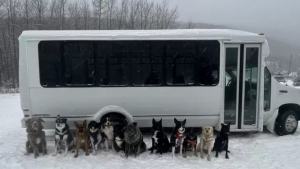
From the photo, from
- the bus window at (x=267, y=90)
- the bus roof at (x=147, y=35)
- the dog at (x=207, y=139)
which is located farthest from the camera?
the bus window at (x=267, y=90)

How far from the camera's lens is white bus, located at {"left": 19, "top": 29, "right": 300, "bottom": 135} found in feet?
21.1

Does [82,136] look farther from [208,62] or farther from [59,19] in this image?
[59,19]

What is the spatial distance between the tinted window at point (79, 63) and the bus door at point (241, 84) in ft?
12.4

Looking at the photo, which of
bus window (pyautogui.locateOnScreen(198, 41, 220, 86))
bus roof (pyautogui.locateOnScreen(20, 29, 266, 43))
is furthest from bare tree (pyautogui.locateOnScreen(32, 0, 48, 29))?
bus window (pyautogui.locateOnScreen(198, 41, 220, 86))

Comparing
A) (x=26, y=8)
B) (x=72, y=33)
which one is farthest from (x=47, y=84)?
(x=26, y=8)

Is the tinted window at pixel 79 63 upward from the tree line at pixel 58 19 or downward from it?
downward

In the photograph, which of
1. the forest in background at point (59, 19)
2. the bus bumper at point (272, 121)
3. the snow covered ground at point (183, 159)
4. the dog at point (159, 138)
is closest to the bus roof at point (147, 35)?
the bus bumper at point (272, 121)

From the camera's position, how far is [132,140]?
563cm

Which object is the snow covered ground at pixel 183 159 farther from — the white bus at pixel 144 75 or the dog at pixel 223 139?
the white bus at pixel 144 75

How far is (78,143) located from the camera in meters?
5.79

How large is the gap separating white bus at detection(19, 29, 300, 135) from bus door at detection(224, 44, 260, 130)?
27mm

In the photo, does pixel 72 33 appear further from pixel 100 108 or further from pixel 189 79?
pixel 189 79

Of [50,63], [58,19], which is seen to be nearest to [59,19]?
[58,19]

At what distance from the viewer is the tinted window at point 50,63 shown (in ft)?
21.0
